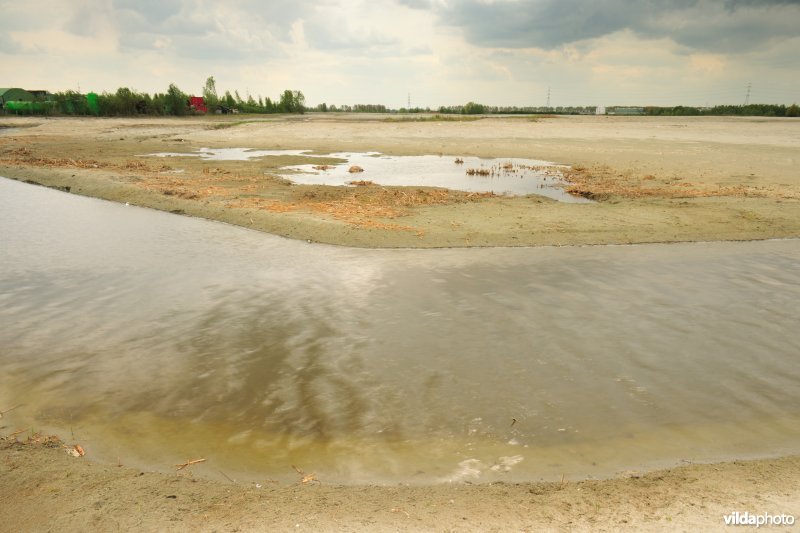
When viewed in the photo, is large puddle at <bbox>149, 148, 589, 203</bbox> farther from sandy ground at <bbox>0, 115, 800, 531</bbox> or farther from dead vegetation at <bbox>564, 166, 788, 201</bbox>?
sandy ground at <bbox>0, 115, 800, 531</bbox>

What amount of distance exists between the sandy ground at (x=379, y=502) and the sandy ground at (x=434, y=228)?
14mm

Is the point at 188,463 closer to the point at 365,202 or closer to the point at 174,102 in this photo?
the point at 365,202

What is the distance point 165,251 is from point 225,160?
18741 mm

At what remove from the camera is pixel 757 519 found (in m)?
3.92

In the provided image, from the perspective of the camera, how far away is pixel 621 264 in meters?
11.3

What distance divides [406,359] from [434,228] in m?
7.47

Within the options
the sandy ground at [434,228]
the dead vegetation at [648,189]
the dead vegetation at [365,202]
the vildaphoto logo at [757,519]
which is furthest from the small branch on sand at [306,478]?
the dead vegetation at [648,189]

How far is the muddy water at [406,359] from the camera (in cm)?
504

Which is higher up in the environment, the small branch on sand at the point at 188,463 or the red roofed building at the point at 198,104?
the red roofed building at the point at 198,104

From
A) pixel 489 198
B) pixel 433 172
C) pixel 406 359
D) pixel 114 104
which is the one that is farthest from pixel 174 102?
pixel 406 359

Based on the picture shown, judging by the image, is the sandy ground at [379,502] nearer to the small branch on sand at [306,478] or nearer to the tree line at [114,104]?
the small branch on sand at [306,478]

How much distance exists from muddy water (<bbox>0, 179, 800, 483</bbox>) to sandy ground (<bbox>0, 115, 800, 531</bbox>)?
0.34m

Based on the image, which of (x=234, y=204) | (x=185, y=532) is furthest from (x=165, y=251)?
(x=185, y=532)

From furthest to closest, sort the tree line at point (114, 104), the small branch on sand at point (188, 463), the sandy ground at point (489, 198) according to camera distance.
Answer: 1. the tree line at point (114, 104)
2. the sandy ground at point (489, 198)
3. the small branch on sand at point (188, 463)
